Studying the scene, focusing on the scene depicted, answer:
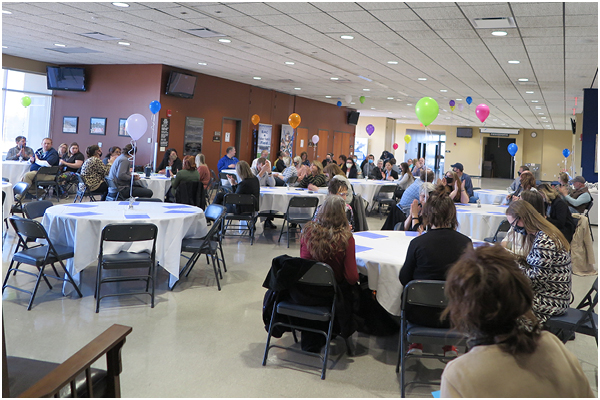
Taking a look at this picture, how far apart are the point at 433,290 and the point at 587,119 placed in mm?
10775

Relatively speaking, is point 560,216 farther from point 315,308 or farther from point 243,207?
point 243,207

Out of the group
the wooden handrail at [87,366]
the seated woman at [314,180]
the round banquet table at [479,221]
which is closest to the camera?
the wooden handrail at [87,366]

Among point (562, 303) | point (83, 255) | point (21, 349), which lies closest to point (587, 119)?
point (562, 303)

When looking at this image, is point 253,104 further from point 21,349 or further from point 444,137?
point 444,137

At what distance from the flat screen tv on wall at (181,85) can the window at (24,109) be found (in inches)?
144

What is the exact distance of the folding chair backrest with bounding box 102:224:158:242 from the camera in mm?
4168

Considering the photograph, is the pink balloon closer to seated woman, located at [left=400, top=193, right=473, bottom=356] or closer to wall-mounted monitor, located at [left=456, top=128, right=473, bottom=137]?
seated woman, located at [left=400, top=193, right=473, bottom=356]

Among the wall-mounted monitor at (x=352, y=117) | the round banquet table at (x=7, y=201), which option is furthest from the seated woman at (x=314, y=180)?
the wall-mounted monitor at (x=352, y=117)

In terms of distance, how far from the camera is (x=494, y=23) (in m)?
6.41

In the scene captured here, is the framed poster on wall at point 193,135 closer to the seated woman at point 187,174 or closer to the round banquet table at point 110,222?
the seated woman at point 187,174

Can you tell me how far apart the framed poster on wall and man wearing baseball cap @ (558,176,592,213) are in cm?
875

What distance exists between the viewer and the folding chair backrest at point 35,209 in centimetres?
489

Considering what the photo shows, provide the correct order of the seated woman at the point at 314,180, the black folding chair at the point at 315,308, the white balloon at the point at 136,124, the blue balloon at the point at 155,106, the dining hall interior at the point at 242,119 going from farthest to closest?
the blue balloon at the point at 155,106 < the seated woman at the point at 314,180 < the white balloon at the point at 136,124 < the dining hall interior at the point at 242,119 < the black folding chair at the point at 315,308

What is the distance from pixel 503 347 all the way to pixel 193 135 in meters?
12.5
